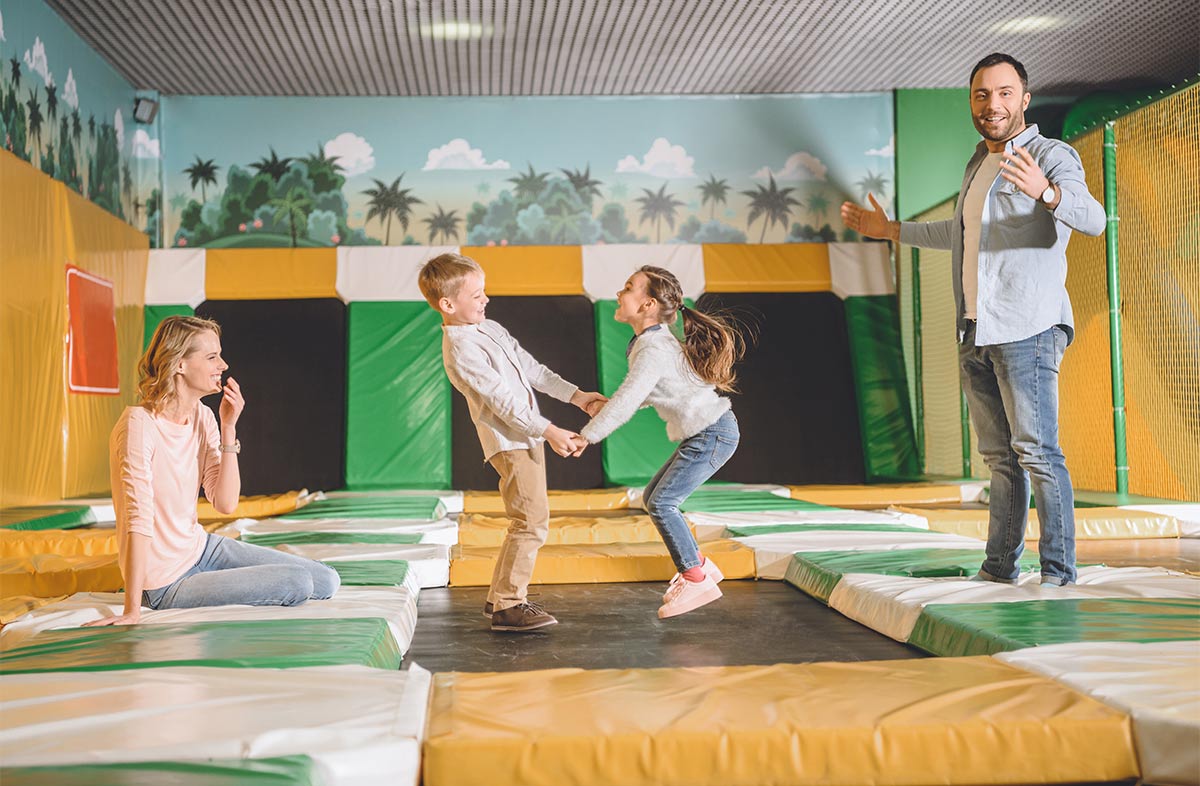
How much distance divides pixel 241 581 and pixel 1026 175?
6.85ft

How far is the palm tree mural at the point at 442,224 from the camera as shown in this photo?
23.8 feet

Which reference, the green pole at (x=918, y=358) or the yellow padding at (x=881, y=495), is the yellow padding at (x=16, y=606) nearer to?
the yellow padding at (x=881, y=495)

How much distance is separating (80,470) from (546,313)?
298cm

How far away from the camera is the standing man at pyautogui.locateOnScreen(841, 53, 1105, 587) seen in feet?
8.07

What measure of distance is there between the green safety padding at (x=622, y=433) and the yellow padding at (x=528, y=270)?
0.27 meters

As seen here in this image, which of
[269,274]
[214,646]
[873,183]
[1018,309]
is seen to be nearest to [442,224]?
[269,274]

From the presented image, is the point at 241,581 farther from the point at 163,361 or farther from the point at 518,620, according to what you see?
the point at 518,620

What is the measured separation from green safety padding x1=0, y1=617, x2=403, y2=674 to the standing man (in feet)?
5.16

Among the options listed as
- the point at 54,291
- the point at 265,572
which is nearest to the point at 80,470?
the point at 54,291

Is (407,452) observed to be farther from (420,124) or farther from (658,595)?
(658,595)

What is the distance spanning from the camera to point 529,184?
7.33 m

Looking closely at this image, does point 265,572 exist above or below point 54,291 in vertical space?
below

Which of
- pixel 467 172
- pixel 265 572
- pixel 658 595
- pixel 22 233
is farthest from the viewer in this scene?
pixel 467 172

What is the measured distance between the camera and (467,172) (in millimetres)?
7305
